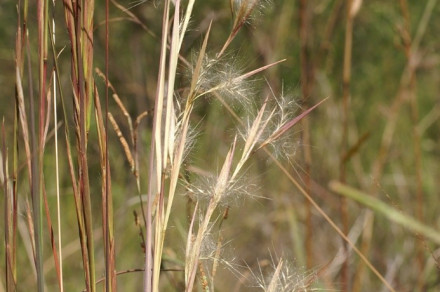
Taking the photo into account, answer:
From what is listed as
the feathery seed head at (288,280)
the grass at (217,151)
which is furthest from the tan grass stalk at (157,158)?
the feathery seed head at (288,280)

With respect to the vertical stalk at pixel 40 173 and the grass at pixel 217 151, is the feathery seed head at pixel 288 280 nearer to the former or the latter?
the grass at pixel 217 151

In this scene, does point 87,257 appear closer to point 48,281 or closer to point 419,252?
point 419,252

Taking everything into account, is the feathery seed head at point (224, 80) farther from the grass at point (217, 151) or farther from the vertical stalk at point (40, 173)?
the vertical stalk at point (40, 173)

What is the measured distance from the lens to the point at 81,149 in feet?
1.99

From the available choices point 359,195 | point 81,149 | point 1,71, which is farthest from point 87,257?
point 1,71

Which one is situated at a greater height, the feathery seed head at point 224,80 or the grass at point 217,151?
the feathery seed head at point 224,80

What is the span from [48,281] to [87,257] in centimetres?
131

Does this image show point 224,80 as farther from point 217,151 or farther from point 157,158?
point 217,151

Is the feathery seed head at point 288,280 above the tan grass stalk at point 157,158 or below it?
below

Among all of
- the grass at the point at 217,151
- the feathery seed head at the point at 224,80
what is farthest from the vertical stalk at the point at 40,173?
the feathery seed head at the point at 224,80

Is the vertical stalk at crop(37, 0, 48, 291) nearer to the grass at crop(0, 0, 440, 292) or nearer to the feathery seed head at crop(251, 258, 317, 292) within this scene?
the grass at crop(0, 0, 440, 292)

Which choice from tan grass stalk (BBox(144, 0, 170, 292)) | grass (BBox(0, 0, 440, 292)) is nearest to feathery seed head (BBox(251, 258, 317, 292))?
grass (BBox(0, 0, 440, 292))

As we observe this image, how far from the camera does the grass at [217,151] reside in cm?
62

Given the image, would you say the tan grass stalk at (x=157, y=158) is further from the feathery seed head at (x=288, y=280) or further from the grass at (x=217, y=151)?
the feathery seed head at (x=288, y=280)
